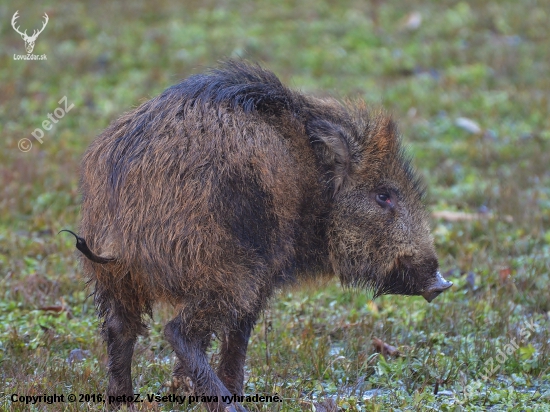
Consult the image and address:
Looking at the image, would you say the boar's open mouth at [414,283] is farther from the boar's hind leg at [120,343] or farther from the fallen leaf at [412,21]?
the fallen leaf at [412,21]

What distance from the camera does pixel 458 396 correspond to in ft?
15.7

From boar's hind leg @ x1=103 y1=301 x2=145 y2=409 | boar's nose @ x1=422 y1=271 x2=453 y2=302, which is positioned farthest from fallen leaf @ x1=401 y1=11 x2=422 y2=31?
boar's hind leg @ x1=103 y1=301 x2=145 y2=409

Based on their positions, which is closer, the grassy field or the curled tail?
the curled tail

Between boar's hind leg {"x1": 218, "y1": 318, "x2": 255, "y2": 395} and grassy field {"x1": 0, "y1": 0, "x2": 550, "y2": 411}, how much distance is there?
0.18m

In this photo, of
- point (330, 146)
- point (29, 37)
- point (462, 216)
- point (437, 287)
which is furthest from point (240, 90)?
point (29, 37)

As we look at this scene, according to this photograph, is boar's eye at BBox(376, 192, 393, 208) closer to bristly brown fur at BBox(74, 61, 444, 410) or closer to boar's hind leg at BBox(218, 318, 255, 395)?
bristly brown fur at BBox(74, 61, 444, 410)

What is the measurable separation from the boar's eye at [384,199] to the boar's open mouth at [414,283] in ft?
1.30

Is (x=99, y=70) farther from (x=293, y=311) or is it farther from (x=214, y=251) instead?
(x=214, y=251)

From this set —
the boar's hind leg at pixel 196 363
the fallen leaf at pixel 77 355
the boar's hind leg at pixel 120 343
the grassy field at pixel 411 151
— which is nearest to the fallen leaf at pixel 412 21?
the grassy field at pixel 411 151

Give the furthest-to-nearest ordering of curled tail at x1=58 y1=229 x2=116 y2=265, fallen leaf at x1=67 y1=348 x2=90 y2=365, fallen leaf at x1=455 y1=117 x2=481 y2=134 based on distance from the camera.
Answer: fallen leaf at x1=455 y1=117 x2=481 y2=134 → fallen leaf at x1=67 y1=348 x2=90 y2=365 → curled tail at x1=58 y1=229 x2=116 y2=265

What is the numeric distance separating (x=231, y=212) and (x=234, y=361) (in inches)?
41.9

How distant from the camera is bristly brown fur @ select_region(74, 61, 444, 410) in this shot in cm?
414

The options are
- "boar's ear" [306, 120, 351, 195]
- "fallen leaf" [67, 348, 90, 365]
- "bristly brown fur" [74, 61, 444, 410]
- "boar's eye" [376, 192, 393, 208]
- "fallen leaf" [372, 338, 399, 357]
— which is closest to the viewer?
"bristly brown fur" [74, 61, 444, 410]

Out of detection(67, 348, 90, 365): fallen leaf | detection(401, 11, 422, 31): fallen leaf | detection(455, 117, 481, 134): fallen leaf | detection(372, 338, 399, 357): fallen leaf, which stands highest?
detection(401, 11, 422, 31): fallen leaf
